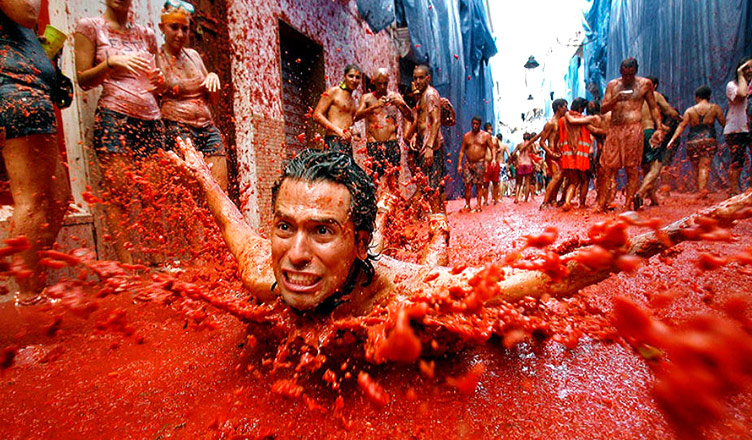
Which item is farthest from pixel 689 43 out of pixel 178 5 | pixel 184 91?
pixel 184 91

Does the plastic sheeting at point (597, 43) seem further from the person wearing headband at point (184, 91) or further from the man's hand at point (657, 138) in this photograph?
the person wearing headband at point (184, 91)

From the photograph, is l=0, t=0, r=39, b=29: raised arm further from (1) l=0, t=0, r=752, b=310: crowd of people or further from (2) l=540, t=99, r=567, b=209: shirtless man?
(2) l=540, t=99, r=567, b=209: shirtless man

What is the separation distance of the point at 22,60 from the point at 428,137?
525cm

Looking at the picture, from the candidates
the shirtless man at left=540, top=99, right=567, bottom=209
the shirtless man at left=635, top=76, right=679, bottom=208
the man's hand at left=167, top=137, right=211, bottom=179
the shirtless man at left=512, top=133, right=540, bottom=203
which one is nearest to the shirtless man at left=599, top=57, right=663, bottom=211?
the shirtless man at left=635, top=76, right=679, bottom=208

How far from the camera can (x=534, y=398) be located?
1.42 m

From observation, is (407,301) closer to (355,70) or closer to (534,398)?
(534,398)

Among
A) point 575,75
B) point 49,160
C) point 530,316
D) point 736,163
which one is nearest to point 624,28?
point 575,75

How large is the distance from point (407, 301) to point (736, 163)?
8393 millimetres

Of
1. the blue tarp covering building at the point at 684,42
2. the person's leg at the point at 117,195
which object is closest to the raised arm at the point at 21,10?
the person's leg at the point at 117,195

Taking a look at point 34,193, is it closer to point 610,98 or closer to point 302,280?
point 302,280

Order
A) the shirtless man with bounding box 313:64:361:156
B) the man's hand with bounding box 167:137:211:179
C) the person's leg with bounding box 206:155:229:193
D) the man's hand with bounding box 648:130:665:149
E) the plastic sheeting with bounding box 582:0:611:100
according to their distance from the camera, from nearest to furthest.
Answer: the man's hand with bounding box 167:137:211:179 → the person's leg with bounding box 206:155:229:193 → the shirtless man with bounding box 313:64:361:156 → the man's hand with bounding box 648:130:665:149 → the plastic sheeting with bounding box 582:0:611:100

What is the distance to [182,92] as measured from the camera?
3740mm

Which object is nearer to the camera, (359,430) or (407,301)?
(359,430)

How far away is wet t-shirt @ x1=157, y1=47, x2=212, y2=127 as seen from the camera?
3703 millimetres
